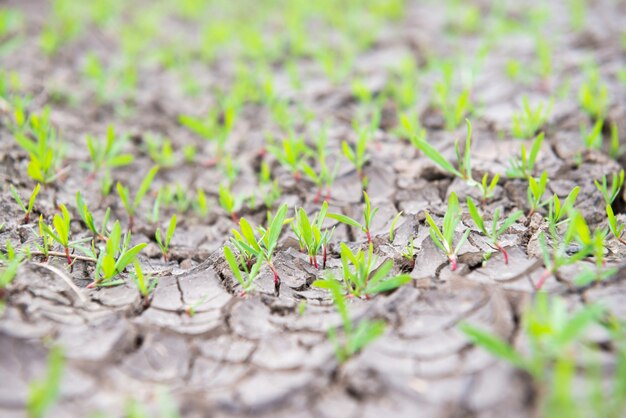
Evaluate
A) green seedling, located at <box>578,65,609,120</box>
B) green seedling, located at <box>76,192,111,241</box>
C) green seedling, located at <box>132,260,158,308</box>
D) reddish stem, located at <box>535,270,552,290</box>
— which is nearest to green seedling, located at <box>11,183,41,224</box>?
green seedling, located at <box>76,192,111,241</box>

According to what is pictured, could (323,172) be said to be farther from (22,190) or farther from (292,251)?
(22,190)

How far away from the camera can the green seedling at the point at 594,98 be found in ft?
7.36

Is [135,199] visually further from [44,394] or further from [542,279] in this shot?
[542,279]

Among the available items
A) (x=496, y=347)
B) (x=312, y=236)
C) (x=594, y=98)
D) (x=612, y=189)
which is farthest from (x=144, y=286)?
(x=594, y=98)

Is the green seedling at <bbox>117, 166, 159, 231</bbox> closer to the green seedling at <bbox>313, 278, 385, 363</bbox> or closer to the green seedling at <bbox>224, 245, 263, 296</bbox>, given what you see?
the green seedling at <bbox>224, 245, 263, 296</bbox>

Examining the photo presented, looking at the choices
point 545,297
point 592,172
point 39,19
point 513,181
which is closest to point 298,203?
point 513,181

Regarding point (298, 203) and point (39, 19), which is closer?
point (298, 203)

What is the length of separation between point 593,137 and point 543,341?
127 centimetres

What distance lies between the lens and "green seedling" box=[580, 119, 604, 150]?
6.67 ft

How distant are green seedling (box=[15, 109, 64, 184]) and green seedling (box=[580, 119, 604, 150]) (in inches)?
83.3

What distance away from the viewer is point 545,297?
1.28 metres

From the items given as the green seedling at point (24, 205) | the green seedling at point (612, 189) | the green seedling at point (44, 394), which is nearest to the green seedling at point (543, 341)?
the green seedling at point (612, 189)

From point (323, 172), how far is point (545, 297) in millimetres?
971

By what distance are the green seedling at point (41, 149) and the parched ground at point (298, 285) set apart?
58 mm
